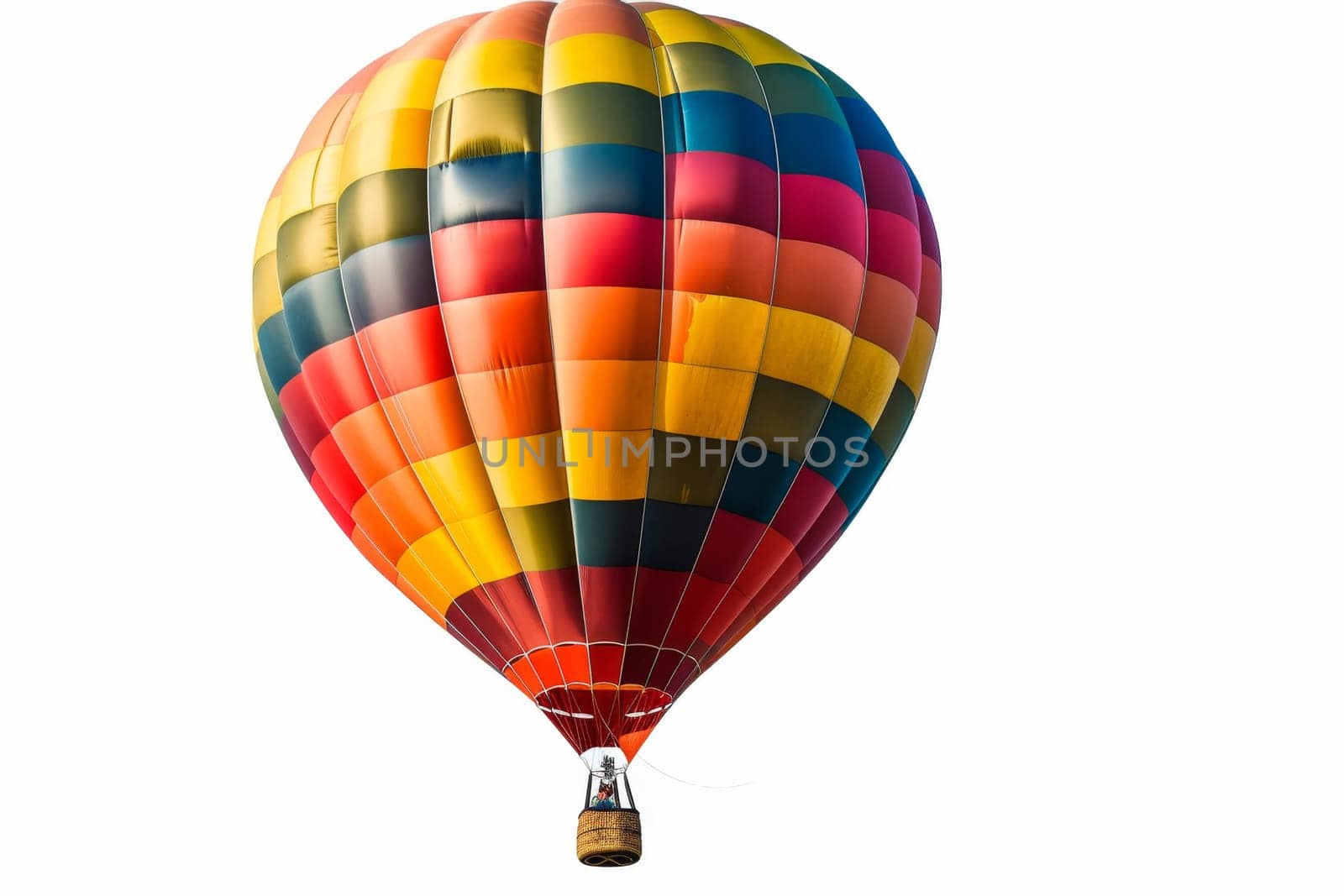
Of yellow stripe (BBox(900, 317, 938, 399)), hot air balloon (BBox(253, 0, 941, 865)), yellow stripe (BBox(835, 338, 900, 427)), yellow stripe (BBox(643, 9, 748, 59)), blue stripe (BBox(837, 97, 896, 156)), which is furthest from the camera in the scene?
yellow stripe (BBox(900, 317, 938, 399))

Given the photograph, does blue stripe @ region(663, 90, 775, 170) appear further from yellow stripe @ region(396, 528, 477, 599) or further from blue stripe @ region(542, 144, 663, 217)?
yellow stripe @ region(396, 528, 477, 599)

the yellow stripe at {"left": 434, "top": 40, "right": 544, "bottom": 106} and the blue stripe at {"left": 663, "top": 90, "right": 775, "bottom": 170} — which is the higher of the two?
the yellow stripe at {"left": 434, "top": 40, "right": 544, "bottom": 106}

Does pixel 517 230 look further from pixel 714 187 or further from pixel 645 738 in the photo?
pixel 645 738

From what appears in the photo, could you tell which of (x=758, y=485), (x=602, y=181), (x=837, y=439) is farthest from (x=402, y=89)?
(x=837, y=439)

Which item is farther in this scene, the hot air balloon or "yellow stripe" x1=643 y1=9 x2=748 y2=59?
"yellow stripe" x1=643 y1=9 x2=748 y2=59

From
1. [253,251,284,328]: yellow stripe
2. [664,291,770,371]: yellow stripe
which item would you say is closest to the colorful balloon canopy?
[664,291,770,371]: yellow stripe

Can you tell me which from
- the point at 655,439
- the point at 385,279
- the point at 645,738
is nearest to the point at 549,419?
the point at 655,439

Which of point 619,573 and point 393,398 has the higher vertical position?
point 393,398
